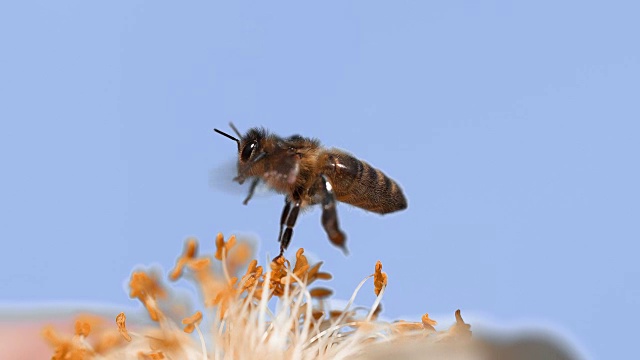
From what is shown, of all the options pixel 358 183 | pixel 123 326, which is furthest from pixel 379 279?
pixel 123 326

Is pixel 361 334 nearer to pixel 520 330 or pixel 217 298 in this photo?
pixel 217 298

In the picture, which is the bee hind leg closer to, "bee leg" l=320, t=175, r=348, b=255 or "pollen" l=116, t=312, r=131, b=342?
"bee leg" l=320, t=175, r=348, b=255

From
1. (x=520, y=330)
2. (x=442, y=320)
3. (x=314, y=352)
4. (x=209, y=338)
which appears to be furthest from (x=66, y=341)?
(x=520, y=330)

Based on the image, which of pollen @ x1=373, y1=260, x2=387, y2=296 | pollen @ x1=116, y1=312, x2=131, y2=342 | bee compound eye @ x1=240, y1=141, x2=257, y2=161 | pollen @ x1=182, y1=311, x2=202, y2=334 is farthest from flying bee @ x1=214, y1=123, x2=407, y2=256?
pollen @ x1=116, y1=312, x2=131, y2=342

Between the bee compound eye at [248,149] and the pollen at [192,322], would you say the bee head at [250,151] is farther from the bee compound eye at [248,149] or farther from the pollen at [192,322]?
the pollen at [192,322]

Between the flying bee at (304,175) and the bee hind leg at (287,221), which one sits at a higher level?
the flying bee at (304,175)

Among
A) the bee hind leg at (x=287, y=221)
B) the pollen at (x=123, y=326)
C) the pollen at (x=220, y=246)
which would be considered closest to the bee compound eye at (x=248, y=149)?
Result: the bee hind leg at (x=287, y=221)
